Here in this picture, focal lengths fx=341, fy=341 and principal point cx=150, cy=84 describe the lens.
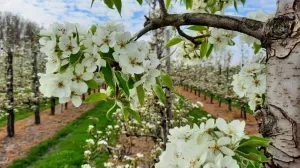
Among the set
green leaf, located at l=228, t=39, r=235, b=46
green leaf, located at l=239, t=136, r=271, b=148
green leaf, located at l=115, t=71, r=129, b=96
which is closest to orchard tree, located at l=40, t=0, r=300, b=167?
green leaf, located at l=115, t=71, r=129, b=96

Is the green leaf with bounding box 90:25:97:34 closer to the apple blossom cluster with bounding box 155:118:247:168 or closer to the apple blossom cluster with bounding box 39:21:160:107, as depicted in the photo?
the apple blossom cluster with bounding box 39:21:160:107

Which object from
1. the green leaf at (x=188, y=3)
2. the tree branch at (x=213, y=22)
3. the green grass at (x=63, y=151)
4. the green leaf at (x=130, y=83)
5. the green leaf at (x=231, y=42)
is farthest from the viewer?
the green grass at (x=63, y=151)

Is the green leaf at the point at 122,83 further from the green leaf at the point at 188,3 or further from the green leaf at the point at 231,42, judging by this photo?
the green leaf at the point at 188,3

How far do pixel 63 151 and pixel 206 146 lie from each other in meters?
12.0

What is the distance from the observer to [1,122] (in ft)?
66.3

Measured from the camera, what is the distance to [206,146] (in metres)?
0.97

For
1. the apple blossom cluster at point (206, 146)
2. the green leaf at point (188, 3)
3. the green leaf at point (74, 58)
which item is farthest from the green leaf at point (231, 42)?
the green leaf at point (74, 58)

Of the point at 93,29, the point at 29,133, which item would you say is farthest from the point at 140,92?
the point at 29,133

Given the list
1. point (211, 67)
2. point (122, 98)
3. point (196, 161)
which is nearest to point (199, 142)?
point (196, 161)

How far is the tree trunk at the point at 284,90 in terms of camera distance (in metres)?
1.10

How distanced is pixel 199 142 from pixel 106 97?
0.53m

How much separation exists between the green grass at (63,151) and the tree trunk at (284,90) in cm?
919

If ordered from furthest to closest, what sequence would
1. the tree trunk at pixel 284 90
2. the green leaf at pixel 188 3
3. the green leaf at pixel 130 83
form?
1. the green leaf at pixel 188 3
2. the green leaf at pixel 130 83
3. the tree trunk at pixel 284 90

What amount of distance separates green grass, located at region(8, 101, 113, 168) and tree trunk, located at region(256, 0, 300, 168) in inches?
362
